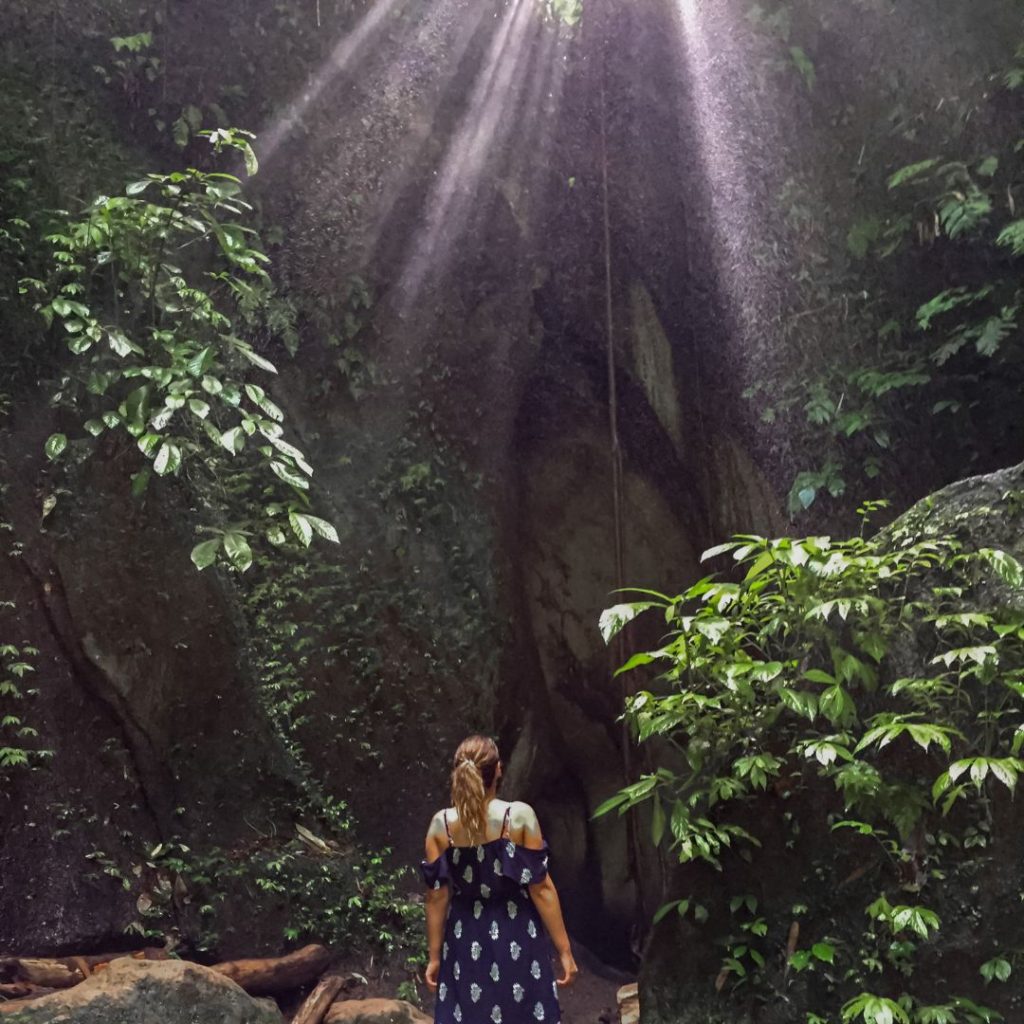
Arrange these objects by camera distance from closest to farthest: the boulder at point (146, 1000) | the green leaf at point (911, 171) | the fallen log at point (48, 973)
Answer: the boulder at point (146, 1000)
the fallen log at point (48, 973)
the green leaf at point (911, 171)

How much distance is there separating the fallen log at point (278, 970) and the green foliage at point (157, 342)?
6.27ft

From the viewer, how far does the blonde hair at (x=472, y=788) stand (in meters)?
3.12

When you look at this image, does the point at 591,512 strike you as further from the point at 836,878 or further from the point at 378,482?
the point at 836,878

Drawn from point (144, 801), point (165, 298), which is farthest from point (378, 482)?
point (144, 801)

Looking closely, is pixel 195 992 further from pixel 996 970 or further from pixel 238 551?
pixel 996 970

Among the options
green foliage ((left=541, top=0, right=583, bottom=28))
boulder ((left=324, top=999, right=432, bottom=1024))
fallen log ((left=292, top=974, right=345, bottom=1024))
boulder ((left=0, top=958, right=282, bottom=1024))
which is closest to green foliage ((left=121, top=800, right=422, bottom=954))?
fallen log ((left=292, top=974, right=345, bottom=1024))

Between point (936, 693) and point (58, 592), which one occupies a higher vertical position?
point (58, 592)

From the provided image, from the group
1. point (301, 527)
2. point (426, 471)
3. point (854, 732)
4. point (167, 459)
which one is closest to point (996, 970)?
point (854, 732)

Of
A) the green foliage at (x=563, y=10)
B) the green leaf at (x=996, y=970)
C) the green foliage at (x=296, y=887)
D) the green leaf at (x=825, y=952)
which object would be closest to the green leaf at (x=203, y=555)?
the green foliage at (x=296, y=887)

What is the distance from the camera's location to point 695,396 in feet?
22.7

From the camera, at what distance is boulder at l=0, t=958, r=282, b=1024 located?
11.7ft

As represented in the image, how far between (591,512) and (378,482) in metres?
1.94

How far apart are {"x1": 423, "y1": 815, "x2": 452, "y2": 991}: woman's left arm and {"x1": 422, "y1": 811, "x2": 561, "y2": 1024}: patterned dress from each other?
33mm

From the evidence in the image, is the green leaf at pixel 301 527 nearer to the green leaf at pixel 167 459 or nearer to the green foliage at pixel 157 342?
the green foliage at pixel 157 342
